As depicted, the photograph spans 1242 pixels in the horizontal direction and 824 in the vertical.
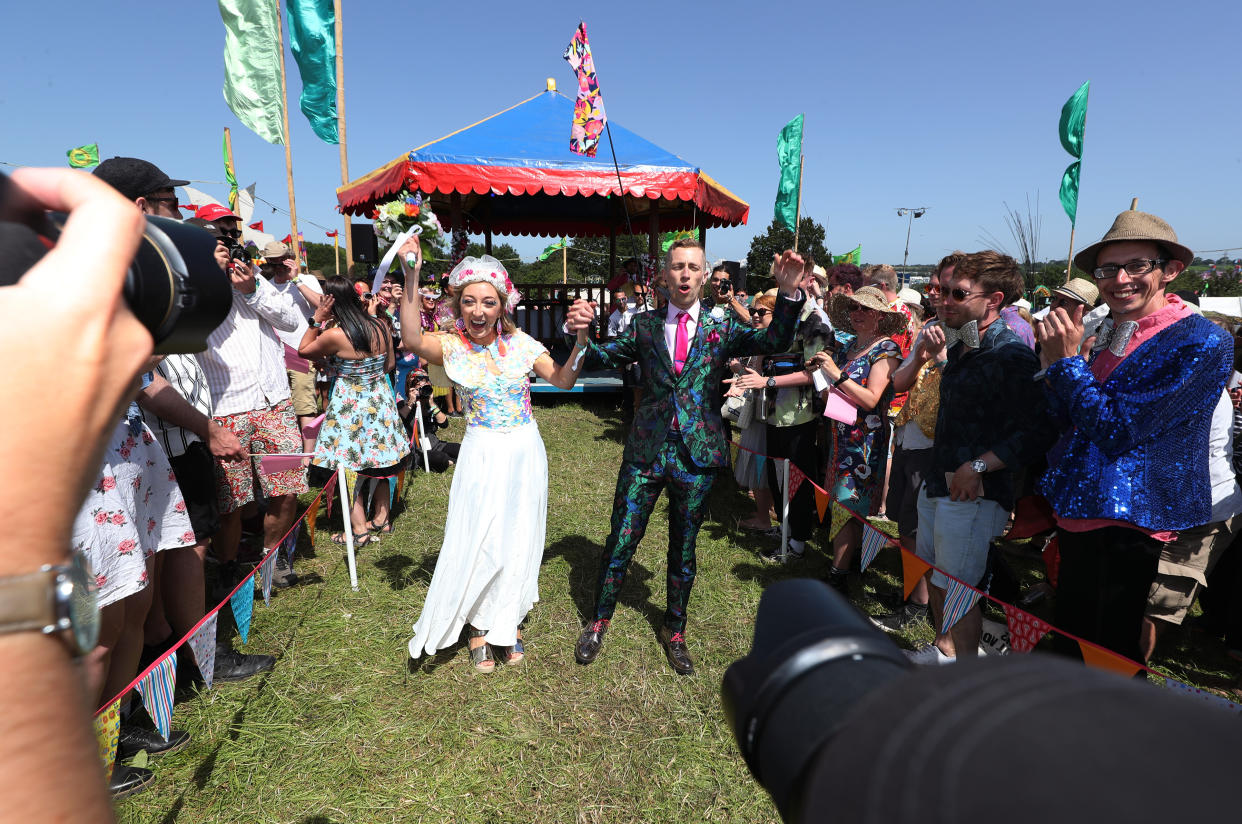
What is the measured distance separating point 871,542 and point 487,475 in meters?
2.33

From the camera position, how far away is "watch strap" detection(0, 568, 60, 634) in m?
0.42

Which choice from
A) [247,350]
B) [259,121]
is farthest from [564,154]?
[247,350]

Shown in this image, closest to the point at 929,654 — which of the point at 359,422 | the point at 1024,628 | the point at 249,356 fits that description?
the point at 1024,628

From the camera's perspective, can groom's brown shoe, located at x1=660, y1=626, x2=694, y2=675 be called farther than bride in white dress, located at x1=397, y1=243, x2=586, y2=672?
Yes

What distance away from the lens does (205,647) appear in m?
2.59

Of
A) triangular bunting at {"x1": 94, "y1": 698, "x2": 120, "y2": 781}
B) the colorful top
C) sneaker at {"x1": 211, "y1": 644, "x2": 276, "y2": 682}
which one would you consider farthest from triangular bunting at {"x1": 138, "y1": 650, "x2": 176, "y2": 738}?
the colorful top

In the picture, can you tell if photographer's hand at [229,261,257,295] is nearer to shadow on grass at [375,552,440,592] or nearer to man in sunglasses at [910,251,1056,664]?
shadow on grass at [375,552,440,592]

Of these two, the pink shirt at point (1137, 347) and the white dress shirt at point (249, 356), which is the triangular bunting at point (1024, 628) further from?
the white dress shirt at point (249, 356)

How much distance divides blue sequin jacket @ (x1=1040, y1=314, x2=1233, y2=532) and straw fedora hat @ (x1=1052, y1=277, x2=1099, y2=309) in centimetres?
233

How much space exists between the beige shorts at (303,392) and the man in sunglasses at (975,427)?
558 cm

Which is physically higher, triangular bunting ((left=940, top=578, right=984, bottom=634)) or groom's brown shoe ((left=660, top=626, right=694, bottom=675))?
triangular bunting ((left=940, top=578, right=984, bottom=634))

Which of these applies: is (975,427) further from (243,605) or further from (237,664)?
(237,664)

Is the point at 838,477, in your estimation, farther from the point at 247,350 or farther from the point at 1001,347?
the point at 247,350

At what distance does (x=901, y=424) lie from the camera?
389 cm
